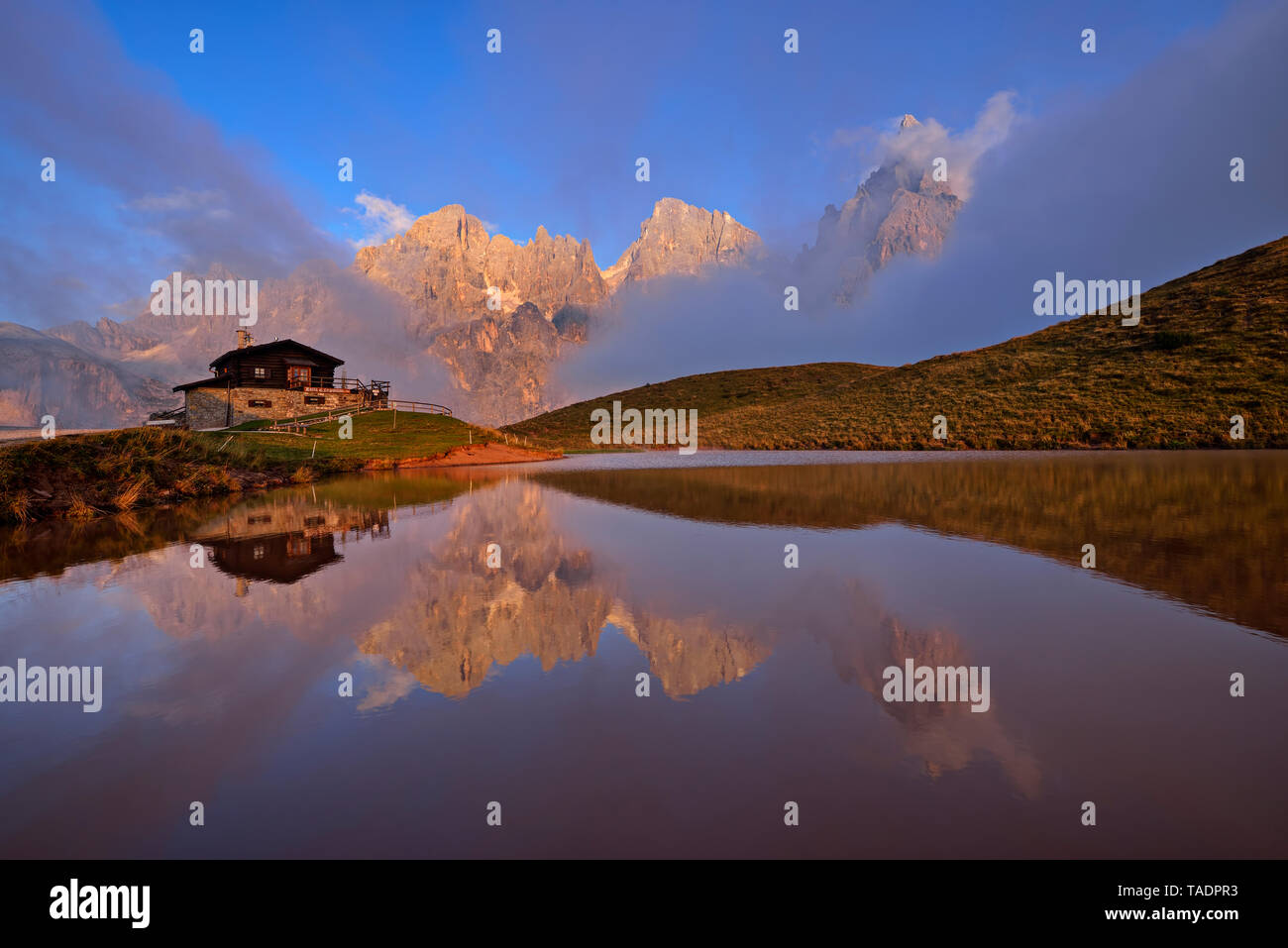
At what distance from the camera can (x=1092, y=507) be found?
12.7 metres

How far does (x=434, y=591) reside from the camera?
7.45 m

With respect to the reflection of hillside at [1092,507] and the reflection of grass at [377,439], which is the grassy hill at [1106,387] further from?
the reflection of grass at [377,439]

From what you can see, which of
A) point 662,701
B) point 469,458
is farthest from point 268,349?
point 662,701

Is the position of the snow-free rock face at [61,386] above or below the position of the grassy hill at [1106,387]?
above

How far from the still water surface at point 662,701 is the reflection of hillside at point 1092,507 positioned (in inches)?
5.1

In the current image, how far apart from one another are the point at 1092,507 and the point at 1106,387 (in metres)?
40.2

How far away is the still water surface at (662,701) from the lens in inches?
108

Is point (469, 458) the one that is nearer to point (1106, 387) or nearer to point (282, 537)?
point (282, 537)

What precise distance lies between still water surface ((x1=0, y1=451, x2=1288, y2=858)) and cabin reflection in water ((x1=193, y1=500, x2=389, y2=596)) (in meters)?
0.17

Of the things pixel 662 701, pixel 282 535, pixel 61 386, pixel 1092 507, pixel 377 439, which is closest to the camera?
pixel 662 701

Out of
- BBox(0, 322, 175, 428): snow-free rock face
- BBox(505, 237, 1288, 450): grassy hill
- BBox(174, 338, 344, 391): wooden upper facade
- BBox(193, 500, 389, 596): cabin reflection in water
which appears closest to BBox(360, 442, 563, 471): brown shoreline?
BBox(193, 500, 389, 596): cabin reflection in water

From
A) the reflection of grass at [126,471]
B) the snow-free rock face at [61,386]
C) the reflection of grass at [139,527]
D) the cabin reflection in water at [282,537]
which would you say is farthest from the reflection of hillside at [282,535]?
the snow-free rock face at [61,386]

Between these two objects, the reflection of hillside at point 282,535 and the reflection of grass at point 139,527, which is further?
the reflection of grass at point 139,527

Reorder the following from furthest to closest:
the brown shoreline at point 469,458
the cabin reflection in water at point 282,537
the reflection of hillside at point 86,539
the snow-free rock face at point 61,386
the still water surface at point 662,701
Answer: the snow-free rock face at point 61,386 < the brown shoreline at point 469,458 < the reflection of hillside at point 86,539 < the cabin reflection in water at point 282,537 < the still water surface at point 662,701
